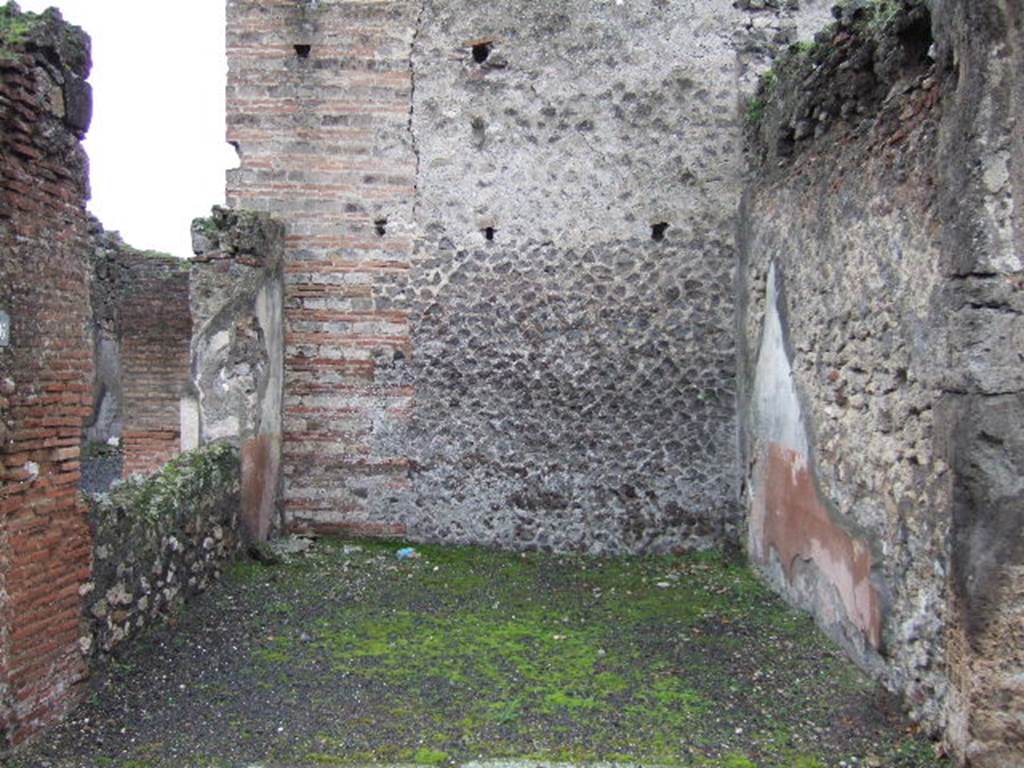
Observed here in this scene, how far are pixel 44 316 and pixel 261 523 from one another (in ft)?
9.96

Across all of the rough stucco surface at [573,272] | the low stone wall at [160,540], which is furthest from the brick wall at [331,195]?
the low stone wall at [160,540]

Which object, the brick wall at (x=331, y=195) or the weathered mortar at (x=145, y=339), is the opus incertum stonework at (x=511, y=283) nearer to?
the brick wall at (x=331, y=195)

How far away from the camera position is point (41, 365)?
3596mm

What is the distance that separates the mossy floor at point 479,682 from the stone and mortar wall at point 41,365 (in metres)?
0.33

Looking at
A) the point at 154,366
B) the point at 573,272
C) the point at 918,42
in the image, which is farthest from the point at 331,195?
the point at 154,366

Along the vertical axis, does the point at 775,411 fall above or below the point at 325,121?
below

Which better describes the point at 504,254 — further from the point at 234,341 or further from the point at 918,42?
the point at 918,42

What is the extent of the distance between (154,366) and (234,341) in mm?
5026

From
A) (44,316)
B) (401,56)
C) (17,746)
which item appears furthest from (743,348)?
(17,746)

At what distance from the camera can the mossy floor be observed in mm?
3508

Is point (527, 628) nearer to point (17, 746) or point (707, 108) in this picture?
point (17, 746)

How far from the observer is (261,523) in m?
6.39

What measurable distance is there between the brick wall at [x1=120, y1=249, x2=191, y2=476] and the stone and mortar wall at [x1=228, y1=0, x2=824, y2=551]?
4295 mm

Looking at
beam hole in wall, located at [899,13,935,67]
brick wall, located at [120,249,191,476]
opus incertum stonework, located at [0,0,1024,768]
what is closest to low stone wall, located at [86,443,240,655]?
opus incertum stonework, located at [0,0,1024,768]
